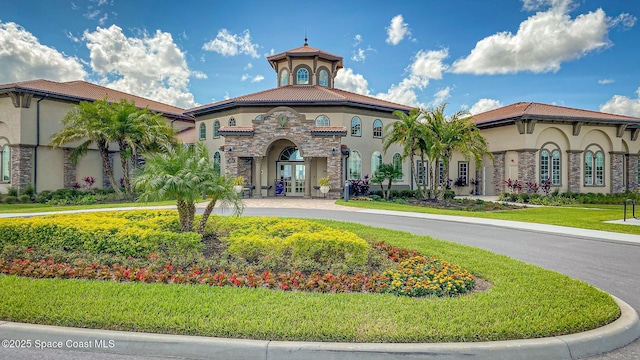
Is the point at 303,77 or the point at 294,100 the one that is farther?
the point at 303,77

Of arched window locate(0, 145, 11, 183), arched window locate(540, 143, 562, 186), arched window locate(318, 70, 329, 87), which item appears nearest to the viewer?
arched window locate(0, 145, 11, 183)

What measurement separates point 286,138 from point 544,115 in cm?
1947

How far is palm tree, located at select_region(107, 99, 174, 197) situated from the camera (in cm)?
2453

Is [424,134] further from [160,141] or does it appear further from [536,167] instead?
[160,141]

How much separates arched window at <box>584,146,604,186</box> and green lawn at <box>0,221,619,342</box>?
31.2 meters

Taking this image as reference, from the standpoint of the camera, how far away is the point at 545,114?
2980 centimetres

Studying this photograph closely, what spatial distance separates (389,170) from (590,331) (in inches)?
918

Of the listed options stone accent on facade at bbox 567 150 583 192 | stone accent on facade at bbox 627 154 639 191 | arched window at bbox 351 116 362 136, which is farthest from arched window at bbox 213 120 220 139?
stone accent on facade at bbox 627 154 639 191

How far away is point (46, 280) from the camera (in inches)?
251

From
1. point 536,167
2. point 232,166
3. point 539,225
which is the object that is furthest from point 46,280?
point 536,167

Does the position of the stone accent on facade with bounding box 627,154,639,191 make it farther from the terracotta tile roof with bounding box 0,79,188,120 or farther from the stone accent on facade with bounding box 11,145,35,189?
the stone accent on facade with bounding box 11,145,35,189

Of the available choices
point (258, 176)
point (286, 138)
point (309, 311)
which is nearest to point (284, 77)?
point (286, 138)

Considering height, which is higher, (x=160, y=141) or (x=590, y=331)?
(x=160, y=141)

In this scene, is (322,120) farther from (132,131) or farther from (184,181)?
(184,181)
